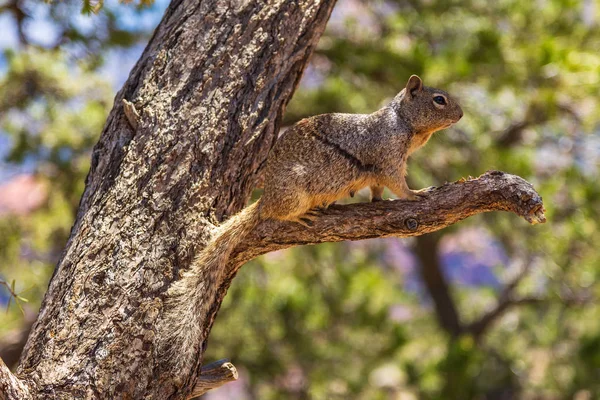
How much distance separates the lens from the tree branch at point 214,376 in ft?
8.39

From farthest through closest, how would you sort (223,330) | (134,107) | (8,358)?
(223,330), (8,358), (134,107)

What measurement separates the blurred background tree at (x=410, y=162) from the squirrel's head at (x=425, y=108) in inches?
78.1

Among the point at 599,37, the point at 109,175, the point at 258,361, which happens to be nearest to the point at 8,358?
the point at 258,361

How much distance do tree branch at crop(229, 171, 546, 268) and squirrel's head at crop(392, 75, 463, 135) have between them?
0.49m

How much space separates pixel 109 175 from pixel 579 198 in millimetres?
4999

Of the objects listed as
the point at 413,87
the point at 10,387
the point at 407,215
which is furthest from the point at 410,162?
the point at 10,387

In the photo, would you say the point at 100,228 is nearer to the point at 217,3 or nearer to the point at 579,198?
the point at 217,3

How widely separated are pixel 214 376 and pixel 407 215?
36.1 inches

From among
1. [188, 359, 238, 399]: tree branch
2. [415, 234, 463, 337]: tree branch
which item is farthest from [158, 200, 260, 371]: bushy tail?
[415, 234, 463, 337]: tree branch

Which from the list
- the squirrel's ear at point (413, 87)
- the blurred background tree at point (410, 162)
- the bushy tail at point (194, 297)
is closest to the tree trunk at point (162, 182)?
the bushy tail at point (194, 297)

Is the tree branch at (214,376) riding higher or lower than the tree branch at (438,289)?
lower

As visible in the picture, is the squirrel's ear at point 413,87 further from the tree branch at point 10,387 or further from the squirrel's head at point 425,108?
the tree branch at point 10,387

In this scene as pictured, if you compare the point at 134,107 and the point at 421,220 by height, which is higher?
the point at 134,107

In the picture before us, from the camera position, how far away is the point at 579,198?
20.8 ft
